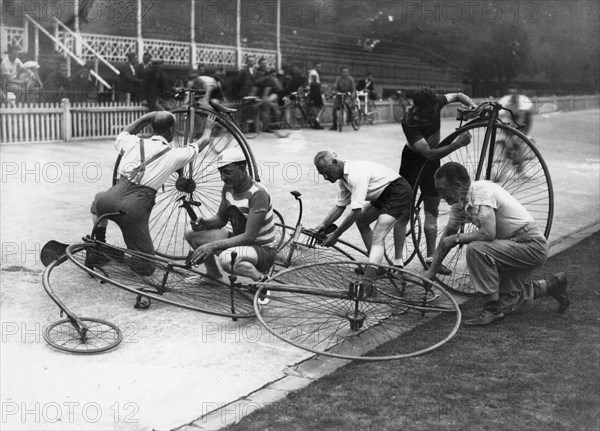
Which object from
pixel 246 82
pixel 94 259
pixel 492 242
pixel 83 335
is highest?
pixel 246 82

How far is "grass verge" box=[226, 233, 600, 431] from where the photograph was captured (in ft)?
12.7

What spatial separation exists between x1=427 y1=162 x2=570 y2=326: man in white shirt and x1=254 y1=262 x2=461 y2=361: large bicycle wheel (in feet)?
0.96

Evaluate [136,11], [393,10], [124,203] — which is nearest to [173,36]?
[136,11]

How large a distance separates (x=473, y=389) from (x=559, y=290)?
1.74 meters

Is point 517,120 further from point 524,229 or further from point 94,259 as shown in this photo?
point 94,259

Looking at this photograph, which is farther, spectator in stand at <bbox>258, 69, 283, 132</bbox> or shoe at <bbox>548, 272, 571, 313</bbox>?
spectator in stand at <bbox>258, 69, 283, 132</bbox>

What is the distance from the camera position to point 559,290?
5.64 m

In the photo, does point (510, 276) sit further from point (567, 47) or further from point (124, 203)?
point (567, 47)

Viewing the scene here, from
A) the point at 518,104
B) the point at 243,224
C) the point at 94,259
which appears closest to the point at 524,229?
the point at 243,224

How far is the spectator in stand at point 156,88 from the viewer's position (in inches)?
624

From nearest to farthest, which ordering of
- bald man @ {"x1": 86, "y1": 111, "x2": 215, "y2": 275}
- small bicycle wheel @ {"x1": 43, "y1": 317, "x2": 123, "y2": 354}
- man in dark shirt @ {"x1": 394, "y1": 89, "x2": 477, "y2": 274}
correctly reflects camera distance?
small bicycle wheel @ {"x1": 43, "y1": 317, "x2": 123, "y2": 354}, bald man @ {"x1": 86, "y1": 111, "x2": 215, "y2": 275}, man in dark shirt @ {"x1": 394, "y1": 89, "x2": 477, "y2": 274}

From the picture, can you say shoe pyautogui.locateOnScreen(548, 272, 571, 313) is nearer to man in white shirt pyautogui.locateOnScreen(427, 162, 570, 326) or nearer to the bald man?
man in white shirt pyautogui.locateOnScreen(427, 162, 570, 326)

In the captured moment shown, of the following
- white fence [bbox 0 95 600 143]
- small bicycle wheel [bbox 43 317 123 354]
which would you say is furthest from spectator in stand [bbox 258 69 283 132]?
small bicycle wheel [bbox 43 317 123 354]

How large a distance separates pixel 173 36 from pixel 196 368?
69.3 ft
